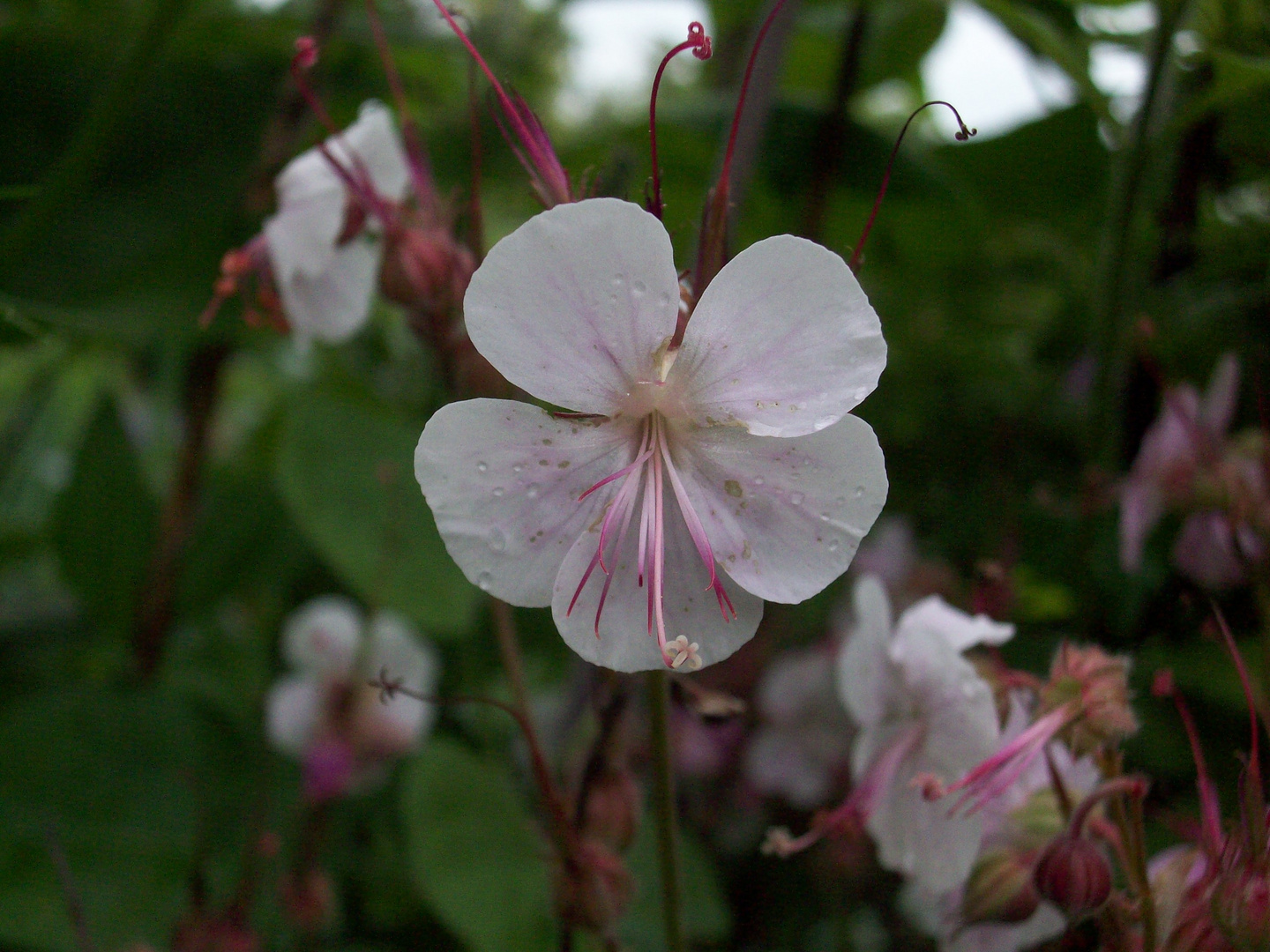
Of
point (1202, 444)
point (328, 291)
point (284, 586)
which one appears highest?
point (328, 291)

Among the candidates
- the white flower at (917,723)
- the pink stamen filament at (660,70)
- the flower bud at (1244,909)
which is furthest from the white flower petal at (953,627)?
the pink stamen filament at (660,70)

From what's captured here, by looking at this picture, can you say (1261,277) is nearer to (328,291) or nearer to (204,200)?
(328,291)

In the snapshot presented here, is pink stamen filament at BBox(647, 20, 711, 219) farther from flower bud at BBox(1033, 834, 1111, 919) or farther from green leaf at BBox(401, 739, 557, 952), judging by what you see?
green leaf at BBox(401, 739, 557, 952)

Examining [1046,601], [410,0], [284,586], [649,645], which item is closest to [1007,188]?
[1046,601]

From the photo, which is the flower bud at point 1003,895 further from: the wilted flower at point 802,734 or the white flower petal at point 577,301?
the wilted flower at point 802,734

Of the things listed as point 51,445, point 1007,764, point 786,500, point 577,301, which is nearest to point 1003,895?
point 1007,764

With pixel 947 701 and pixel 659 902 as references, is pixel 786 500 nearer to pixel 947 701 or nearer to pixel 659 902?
pixel 947 701

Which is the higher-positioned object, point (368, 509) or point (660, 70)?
point (660, 70)
